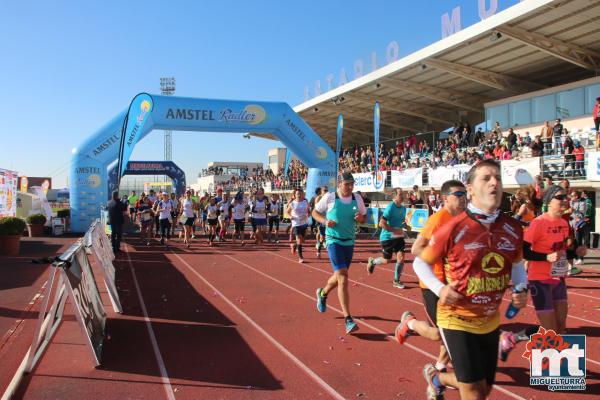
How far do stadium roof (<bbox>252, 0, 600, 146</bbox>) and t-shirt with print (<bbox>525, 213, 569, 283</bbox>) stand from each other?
14652 mm

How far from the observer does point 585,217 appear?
39.5 feet

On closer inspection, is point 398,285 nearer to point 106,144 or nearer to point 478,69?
point 106,144

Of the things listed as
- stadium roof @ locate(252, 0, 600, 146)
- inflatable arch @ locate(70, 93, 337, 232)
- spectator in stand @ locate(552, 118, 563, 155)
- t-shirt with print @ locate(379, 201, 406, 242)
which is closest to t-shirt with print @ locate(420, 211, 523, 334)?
t-shirt with print @ locate(379, 201, 406, 242)

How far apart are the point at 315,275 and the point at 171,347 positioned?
5195 millimetres

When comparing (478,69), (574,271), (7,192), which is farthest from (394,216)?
(478,69)

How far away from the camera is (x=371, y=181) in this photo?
25.0 m

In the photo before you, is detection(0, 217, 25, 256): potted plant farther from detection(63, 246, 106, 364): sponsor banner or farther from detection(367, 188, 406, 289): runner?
detection(367, 188, 406, 289): runner

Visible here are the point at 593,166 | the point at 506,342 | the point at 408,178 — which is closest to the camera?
the point at 506,342

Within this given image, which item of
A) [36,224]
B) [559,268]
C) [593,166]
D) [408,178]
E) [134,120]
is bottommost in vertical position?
[36,224]

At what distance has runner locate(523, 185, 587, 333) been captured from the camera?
15.0 ft

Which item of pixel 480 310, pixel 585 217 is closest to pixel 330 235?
pixel 480 310

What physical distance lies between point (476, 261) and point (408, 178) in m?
20.7

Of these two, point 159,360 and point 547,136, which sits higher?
point 547,136

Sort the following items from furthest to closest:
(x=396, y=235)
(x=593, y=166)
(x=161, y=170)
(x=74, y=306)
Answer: (x=161, y=170) → (x=593, y=166) → (x=396, y=235) → (x=74, y=306)
